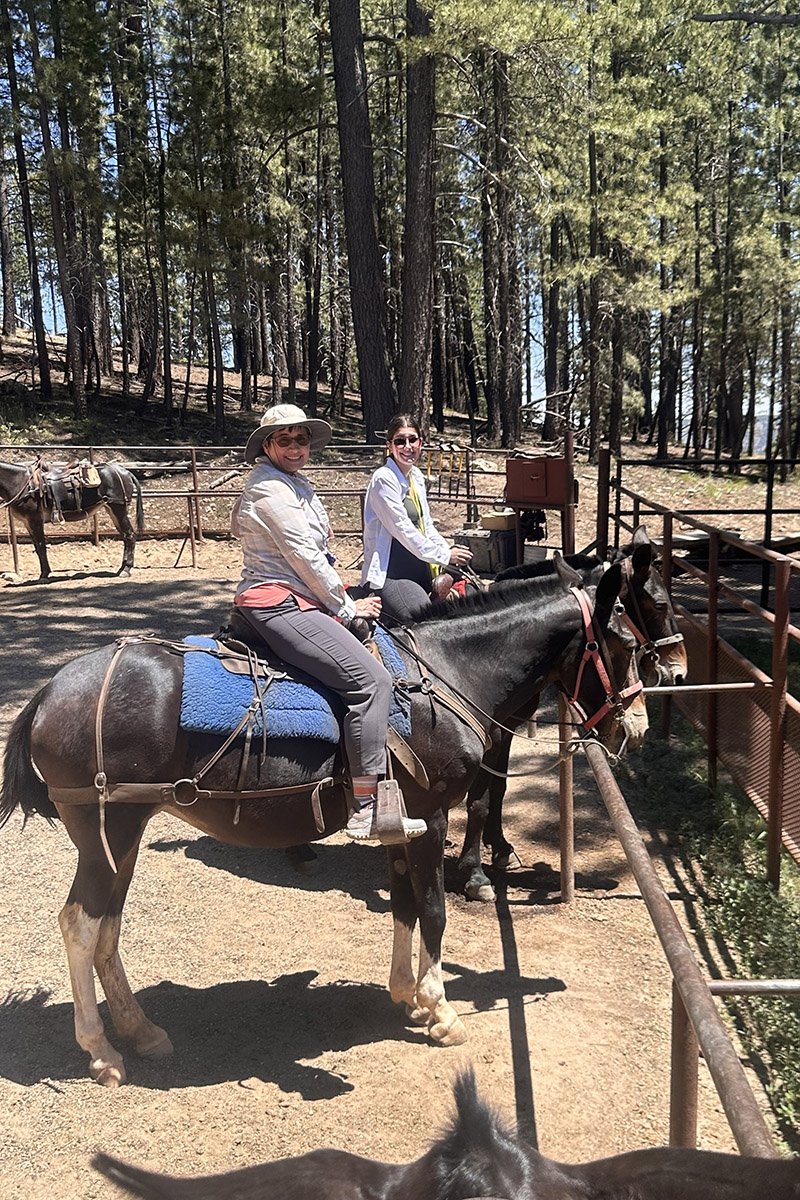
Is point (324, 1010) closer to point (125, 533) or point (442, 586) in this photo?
point (442, 586)

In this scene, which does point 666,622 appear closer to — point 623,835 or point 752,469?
point 623,835

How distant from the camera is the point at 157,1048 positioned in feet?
12.6

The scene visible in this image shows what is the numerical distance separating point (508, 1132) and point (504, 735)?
3.74 meters

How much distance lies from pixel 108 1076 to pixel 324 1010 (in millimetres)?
931

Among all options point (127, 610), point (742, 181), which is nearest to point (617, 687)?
point (127, 610)

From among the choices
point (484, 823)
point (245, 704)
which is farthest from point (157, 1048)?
point (484, 823)

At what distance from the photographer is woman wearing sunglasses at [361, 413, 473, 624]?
5125mm

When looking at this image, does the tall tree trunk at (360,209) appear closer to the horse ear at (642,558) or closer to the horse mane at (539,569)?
the horse mane at (539,569)

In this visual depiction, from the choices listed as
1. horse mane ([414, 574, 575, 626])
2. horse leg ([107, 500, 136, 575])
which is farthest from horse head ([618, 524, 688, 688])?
horse leg ([107, 500, 136, 575])

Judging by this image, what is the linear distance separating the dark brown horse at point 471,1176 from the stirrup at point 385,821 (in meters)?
2.42

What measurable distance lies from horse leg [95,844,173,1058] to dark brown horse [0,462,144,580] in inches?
429

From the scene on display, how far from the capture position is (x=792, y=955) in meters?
4.25

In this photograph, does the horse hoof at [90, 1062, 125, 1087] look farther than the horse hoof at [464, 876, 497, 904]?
No

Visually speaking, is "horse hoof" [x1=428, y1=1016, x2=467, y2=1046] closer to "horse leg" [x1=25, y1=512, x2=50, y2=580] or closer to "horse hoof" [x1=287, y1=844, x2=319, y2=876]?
"horse hoof" [x1=287, y1=844, x2=319, y2=876]
